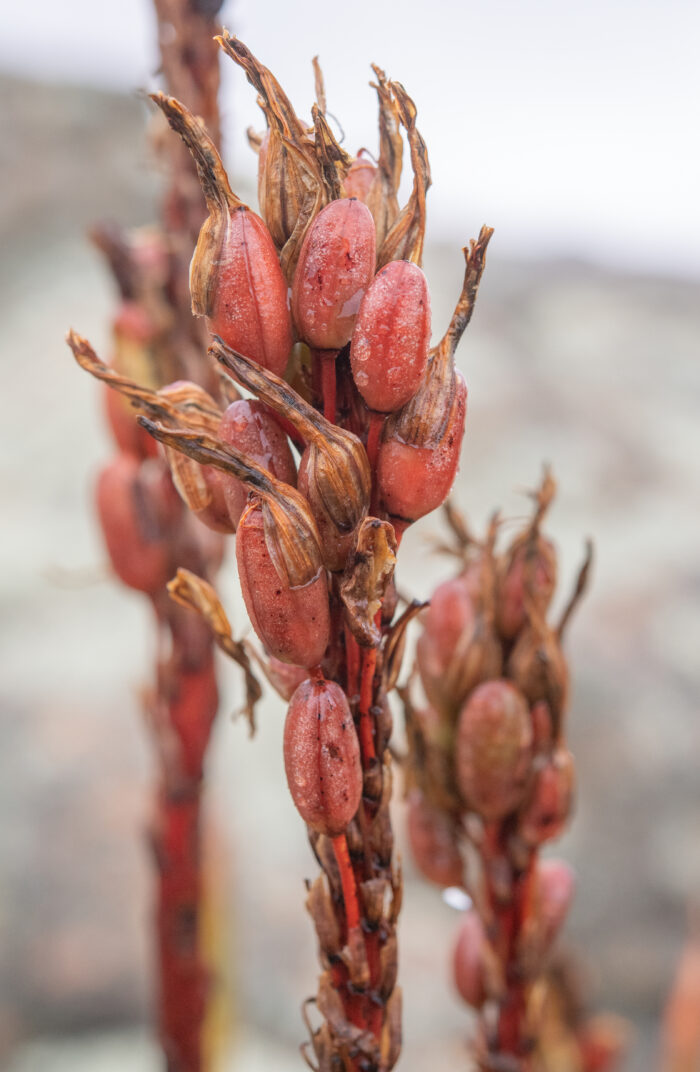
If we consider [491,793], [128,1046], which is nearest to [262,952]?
[128,1046]

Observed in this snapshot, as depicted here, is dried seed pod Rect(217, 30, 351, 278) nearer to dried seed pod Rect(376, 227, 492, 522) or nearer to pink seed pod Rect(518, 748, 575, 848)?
dried seed pod Rect(376, 227, 492, 522)

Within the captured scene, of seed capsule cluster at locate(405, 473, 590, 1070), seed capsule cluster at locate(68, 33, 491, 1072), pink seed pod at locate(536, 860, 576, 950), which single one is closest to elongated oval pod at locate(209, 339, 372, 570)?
seed capsule cluster at locate(68, 33, 491, 1072)

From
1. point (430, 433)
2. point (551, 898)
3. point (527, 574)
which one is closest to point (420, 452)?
point (430, 433)

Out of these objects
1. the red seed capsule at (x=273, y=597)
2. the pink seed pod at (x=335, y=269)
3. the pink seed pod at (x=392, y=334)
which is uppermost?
the pink seed pod at (x=335, y=269)

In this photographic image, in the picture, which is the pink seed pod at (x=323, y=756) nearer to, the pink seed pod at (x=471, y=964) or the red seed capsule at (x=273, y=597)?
the red seed capsule at (x=273, y=597)

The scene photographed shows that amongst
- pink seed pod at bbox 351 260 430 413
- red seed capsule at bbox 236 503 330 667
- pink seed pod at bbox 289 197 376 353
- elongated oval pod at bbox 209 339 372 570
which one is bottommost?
red seed capsule at bbox 236 503 330 667

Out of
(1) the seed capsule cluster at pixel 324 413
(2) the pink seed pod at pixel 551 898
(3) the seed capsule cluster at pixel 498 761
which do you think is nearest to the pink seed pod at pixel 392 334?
(1) the seed capsule cluster at pixel 324 413

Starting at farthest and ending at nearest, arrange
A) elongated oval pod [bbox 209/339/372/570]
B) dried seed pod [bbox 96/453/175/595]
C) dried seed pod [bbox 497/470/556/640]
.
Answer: dried seed pod [bbox 96/453/175/595]
dried seed pod [bbox 497/470/556/640]
elongated oval pod [bbox 209/339/372/570]
